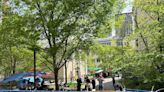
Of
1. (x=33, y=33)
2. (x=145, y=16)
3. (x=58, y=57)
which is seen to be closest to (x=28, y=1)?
(x=33, y=33)

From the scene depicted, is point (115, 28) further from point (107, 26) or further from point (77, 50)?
point (77, 50)

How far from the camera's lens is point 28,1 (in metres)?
22.6

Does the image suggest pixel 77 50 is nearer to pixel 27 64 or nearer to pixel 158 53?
pixel 158 53

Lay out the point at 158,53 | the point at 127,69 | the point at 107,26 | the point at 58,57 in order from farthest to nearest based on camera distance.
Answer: the point at 58,57
the point at 107,26
the point at 127,69
the point at 158,53

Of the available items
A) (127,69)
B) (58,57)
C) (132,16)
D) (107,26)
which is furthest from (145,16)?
(58,57)

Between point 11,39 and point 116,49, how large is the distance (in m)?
8.29

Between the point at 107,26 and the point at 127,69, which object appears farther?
the point at 107,26

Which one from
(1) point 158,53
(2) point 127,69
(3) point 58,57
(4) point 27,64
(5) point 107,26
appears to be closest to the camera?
(1) point 158,53

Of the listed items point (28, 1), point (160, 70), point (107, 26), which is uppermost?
point (28, 1)

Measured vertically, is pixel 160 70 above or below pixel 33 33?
below

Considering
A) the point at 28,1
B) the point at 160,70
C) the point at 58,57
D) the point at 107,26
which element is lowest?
the point at 160,70

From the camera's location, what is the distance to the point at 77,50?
2500 centimetres

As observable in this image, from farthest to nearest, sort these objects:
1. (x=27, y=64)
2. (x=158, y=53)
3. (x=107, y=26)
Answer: (x=27, y=64)
(x=107, y=26)
(x=158, y=53)

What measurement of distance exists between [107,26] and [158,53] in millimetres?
4934
